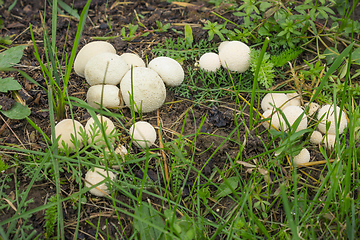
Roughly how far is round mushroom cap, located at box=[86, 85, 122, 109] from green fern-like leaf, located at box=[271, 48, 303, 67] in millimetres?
1607

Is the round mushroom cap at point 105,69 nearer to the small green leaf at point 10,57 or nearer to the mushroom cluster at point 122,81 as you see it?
the mushroom cluster at point 122,81

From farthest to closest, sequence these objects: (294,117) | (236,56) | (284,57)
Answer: (284,57)
(236,56)
(294,117)

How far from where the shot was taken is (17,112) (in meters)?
2.28

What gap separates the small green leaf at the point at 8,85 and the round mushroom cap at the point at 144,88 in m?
0.92

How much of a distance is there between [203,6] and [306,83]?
166 cm

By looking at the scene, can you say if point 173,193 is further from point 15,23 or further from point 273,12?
point 15,23

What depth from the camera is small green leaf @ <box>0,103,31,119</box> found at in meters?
2.25

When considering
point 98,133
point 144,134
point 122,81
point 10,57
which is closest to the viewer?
point 98,133

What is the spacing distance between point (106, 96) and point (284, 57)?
186 cm

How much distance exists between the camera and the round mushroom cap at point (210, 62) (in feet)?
8.91

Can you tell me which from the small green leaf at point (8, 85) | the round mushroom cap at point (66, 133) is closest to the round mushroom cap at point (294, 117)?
the round mushroom cap at point (66, 133)

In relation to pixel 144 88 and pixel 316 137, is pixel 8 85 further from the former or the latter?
pixel 316 137

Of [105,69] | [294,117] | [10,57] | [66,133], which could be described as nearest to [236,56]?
[294,117]

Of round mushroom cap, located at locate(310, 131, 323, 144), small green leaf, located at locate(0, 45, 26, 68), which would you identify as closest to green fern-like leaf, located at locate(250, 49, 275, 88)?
round mushroom cap, located at locate(310, 131, 323, 144)
